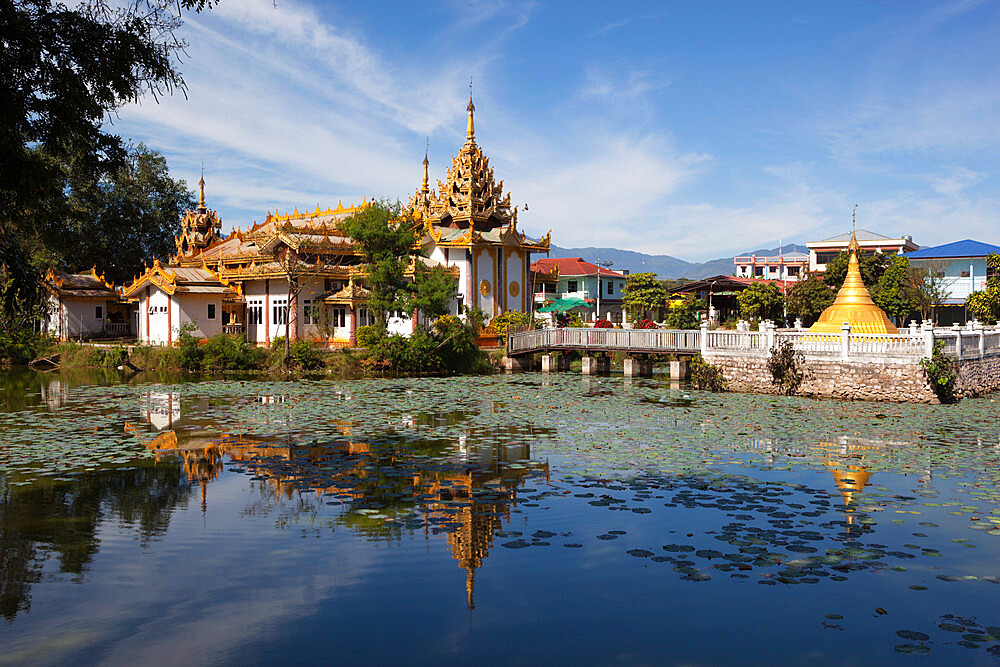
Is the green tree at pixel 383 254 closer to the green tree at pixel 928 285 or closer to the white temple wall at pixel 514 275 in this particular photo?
the white temple wall at pixel 514 275

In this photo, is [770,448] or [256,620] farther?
[770,448]

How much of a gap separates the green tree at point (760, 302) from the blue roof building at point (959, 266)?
14.4 meters

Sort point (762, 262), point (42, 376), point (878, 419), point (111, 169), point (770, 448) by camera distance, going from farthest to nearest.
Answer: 1. point (762, 262)
2. point (42, 376)
3. point (878, 419)
4. point (770, 448)
5. point (111, 169)

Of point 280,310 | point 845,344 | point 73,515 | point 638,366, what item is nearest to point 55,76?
point 73,515

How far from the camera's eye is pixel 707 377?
2586cm

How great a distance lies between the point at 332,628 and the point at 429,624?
847mm

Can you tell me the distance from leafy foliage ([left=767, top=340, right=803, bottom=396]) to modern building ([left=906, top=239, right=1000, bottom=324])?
2835 cm

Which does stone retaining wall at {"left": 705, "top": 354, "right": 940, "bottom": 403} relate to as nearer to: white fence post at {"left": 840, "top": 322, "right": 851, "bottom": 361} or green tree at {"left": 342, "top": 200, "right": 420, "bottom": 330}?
white fence post at {"left": 840, "top": 322, "right": 851, "bottom": 361}

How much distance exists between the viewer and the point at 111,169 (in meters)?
9.46

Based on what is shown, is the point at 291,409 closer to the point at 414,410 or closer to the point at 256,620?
the point at 414,410

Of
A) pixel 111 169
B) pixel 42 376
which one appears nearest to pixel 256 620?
pixel 111 169

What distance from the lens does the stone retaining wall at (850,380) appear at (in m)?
21.5

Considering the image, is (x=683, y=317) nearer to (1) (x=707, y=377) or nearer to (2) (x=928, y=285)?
(1) (x=707, y=377)

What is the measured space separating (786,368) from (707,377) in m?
2.74
